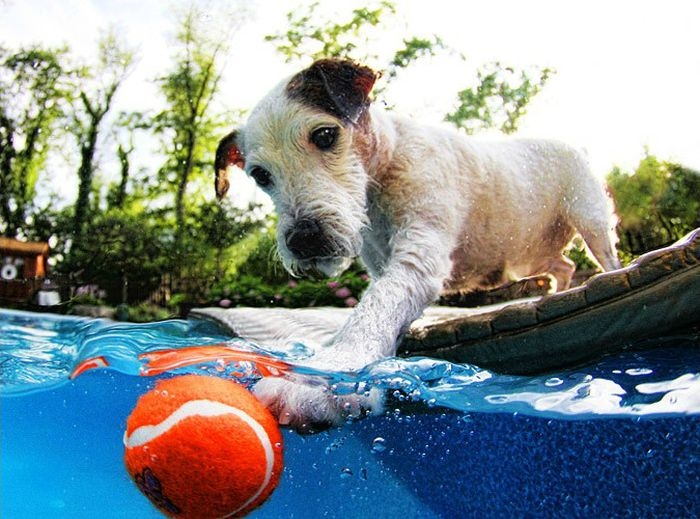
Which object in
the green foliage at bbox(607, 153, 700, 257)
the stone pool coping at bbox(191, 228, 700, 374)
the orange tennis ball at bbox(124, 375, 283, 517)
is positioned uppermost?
the green foliage at bbox(607, 153, 700, 257)

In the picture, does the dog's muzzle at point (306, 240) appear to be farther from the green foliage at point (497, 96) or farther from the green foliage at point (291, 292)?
the green foliage at point (497, 96)

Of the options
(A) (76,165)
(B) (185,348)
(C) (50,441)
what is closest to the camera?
(B) (185,348)

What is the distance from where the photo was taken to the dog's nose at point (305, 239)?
1.67 meters

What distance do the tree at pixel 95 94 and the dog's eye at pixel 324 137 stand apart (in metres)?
0.67

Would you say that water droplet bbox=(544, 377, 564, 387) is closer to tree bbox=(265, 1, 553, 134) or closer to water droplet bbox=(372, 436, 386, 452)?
Result: water droplet bbox=(372, 436, 386, 452)

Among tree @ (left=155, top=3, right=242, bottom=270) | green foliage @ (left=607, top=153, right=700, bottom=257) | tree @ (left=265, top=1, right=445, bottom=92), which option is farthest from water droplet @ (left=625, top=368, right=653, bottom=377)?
tree @ (left=155, top=3, right=242, bottom=270)

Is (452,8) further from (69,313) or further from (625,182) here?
(69,313)

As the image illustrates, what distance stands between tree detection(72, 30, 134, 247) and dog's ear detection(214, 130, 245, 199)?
15.0 inches

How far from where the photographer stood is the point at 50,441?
9.30 ft

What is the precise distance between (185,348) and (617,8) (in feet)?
5.61

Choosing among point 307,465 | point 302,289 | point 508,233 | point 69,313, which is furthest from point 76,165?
point 508,233

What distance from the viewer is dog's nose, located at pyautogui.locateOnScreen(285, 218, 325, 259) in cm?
167

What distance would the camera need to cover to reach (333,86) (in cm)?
175

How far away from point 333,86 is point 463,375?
900 millimetres
